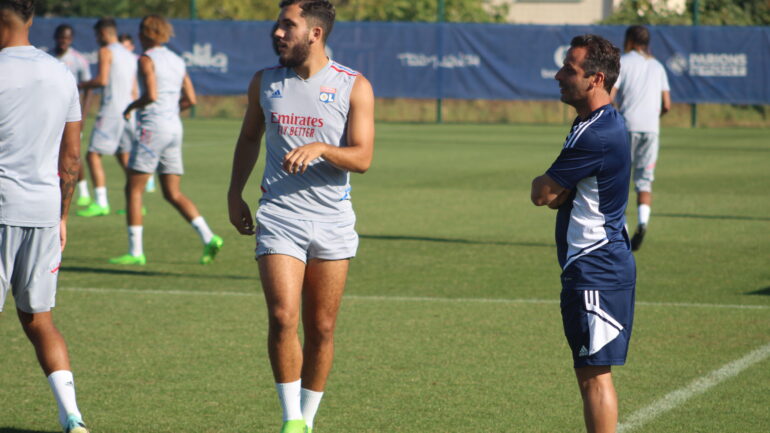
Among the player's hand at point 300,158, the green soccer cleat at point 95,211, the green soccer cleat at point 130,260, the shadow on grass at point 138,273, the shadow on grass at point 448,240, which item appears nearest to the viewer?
the player's hand at point 300,158

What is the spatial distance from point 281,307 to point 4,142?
146 centimetres

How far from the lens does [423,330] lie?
→ 28.3 feet

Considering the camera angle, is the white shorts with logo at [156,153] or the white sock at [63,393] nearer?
the white sock at [63,393]

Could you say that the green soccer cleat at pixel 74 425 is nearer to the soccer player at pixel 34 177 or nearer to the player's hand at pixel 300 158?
the soccer player at pixel 34 177

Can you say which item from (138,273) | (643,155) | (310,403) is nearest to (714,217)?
(643,155)

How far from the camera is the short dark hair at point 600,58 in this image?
5.00m

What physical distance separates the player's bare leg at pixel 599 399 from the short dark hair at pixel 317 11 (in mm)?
1988

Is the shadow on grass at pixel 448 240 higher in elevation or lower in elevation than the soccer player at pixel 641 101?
lower

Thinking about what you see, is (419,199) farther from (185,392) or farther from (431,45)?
(431,45)

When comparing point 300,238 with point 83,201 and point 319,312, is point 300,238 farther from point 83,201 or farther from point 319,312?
point 83,201

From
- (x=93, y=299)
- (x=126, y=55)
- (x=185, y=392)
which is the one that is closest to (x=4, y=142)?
(x=185, y=392)

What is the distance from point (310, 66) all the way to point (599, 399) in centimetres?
205

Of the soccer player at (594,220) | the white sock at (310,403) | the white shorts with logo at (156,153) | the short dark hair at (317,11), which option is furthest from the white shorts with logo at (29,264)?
the white shorts with logo at (156,153)

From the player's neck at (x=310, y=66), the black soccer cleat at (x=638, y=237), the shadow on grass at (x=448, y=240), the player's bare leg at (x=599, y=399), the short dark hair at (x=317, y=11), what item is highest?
the short dark hair at (x=317, y=11)
